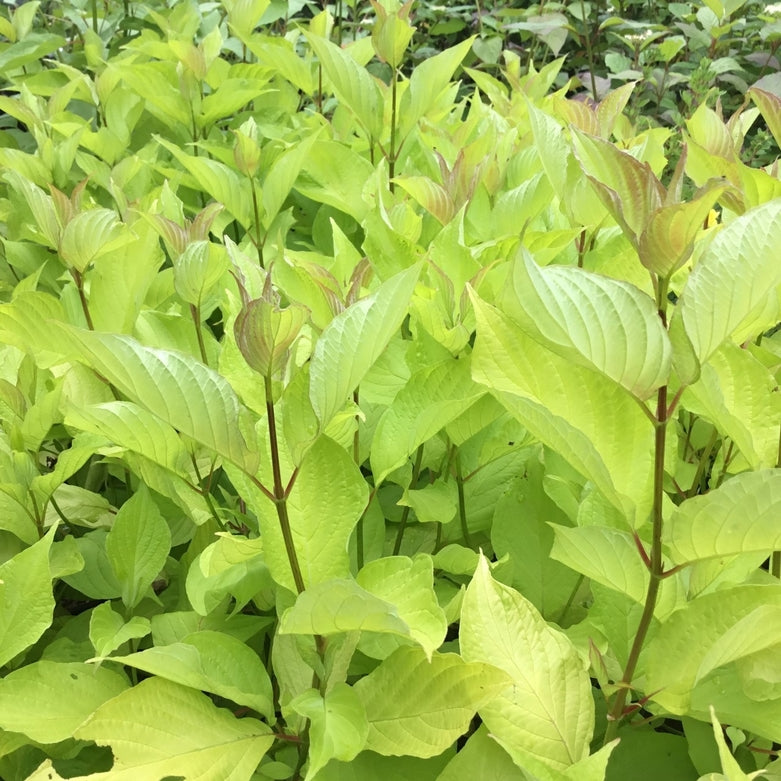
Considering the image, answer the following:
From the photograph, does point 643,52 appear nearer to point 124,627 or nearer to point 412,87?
point 412,87

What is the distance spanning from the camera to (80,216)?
2.78 feet

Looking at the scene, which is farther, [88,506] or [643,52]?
[643,52]

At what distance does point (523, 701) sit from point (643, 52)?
2706 mm

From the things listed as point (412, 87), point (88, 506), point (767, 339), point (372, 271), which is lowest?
point (88, 506)

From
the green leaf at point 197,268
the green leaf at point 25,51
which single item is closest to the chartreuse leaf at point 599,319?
the green leaf at point 197,268

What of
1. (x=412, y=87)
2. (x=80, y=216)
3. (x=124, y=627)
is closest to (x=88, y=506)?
(x=124, y=627)

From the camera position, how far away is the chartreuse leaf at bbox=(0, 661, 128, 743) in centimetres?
62

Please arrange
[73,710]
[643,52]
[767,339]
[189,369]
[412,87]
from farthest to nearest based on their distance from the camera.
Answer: [643,52] < [412,87] < [767,339] < [73,710] < [189,369]

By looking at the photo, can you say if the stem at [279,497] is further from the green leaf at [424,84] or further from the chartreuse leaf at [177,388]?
the green leaf at [424,84]

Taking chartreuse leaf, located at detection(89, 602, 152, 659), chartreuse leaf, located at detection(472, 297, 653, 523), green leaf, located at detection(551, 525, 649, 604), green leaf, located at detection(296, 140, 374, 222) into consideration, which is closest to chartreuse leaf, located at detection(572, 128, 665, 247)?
chartreuse leaf, located at detection(472, 297, 653, 523)

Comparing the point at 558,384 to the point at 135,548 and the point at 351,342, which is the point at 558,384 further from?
the point at 135,548

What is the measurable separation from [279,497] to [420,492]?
0.76 ft

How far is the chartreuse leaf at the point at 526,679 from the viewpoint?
0.56 m

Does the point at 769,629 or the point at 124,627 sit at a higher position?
the point at 769,629
